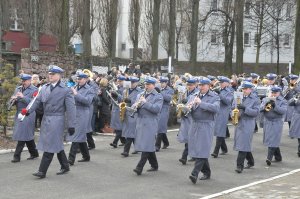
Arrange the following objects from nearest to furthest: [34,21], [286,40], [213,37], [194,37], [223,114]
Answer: [223,114] → [194,37] → [34,21] → [213,37] → [286,40]

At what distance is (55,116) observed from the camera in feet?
36.9

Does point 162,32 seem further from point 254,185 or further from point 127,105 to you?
point 254,185

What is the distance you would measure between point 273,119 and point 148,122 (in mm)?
3220

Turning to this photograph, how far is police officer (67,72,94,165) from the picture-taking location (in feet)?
42.1

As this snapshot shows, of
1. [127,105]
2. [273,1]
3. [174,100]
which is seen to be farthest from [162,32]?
[127,105]

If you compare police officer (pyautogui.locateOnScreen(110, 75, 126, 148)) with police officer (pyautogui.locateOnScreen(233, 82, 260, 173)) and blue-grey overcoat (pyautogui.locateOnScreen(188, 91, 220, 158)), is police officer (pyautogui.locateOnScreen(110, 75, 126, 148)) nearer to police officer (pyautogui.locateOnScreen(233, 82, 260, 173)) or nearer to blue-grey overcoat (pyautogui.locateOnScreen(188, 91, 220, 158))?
police officer (pyautogui.locateOnScreen(233, 82, 260, 173))

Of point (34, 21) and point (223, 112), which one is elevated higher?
point (34, 21)

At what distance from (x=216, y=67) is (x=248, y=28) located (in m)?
Answer: 6.80

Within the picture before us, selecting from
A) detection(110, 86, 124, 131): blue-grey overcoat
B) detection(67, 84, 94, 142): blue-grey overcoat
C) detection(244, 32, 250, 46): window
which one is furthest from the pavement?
detection(244, 32, 250, 46): window

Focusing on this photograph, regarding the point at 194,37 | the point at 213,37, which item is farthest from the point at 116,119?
the point at 213,37

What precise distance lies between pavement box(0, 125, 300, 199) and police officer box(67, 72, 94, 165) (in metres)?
0.29

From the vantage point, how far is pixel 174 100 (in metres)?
17.8

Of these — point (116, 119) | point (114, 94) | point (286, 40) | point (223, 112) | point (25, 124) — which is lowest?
point (116, 119)

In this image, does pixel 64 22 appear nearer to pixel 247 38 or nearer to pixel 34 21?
→ pixel 34 21
